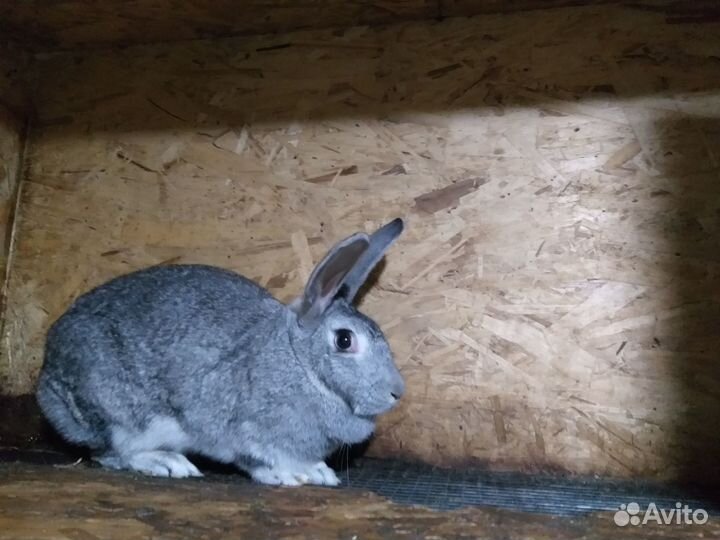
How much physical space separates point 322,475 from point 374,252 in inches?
38.2

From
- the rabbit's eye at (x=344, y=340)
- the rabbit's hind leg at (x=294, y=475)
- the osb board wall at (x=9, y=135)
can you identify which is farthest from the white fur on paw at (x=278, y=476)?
the osb board wall at (x=9, y=135)

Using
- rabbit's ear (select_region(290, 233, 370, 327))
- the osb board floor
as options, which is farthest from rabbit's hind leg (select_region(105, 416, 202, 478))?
rabbit's ear (select_region(290, 233, 370, 327))

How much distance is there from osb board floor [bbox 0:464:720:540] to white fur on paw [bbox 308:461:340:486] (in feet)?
1.06

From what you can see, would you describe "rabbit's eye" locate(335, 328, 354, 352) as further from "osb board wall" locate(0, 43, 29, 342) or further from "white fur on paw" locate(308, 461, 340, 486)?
"osb board wall" locate(0, 43, 29, 342)

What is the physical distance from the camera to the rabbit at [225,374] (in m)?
3.30

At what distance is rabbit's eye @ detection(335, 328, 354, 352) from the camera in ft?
10.9

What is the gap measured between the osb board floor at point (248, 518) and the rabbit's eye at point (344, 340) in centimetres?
63

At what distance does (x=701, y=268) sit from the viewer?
11.4ft

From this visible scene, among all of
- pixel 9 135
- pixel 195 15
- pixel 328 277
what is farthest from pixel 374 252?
pixel 9 135

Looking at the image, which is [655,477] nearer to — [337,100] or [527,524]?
[527,524]

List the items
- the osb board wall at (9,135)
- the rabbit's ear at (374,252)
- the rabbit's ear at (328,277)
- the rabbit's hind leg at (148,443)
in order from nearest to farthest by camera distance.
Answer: the rabbit's ear at (328,277) → the rabbit's hind leg at (148,443) → the rabbit's ear at (374,252) → the osb board wall at (9,135)

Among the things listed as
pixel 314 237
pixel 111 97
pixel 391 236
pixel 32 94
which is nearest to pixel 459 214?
pixel 391 236
